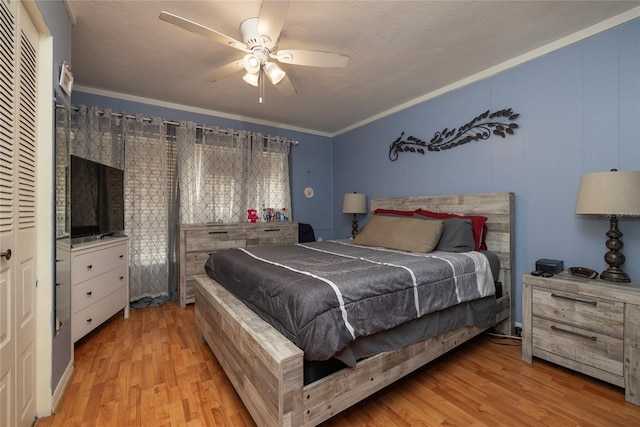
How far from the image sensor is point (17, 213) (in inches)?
49.1

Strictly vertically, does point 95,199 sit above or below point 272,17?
below

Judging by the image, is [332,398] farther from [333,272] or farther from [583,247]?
[583,247]

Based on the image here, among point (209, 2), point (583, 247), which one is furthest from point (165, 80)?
point (583, 247)

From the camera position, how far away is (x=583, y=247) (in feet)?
6.91

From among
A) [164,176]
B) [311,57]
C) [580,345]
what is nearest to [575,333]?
[580,345]

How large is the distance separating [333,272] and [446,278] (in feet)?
2.69

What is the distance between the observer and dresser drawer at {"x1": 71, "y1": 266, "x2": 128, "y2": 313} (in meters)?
2.14

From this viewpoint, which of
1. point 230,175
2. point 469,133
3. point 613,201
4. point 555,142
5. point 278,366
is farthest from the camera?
point 230,175

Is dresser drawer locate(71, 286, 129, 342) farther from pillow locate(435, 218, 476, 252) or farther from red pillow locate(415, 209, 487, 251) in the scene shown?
red pillow locate(415, 209, 487, 251)

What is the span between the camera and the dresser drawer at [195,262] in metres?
3.19

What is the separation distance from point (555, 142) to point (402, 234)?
144 cm

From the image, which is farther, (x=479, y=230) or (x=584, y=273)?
(x=479, y=230)

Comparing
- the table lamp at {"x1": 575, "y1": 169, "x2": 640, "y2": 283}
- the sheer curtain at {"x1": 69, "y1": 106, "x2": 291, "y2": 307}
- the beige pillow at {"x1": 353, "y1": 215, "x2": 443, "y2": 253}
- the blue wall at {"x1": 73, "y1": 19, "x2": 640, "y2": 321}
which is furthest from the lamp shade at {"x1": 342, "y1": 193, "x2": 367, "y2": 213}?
the table lamp at {"x1": 575, "y1": 169, "x2": 640, "y2": 283}

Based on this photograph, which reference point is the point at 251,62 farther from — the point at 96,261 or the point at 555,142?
the point at 555,142
